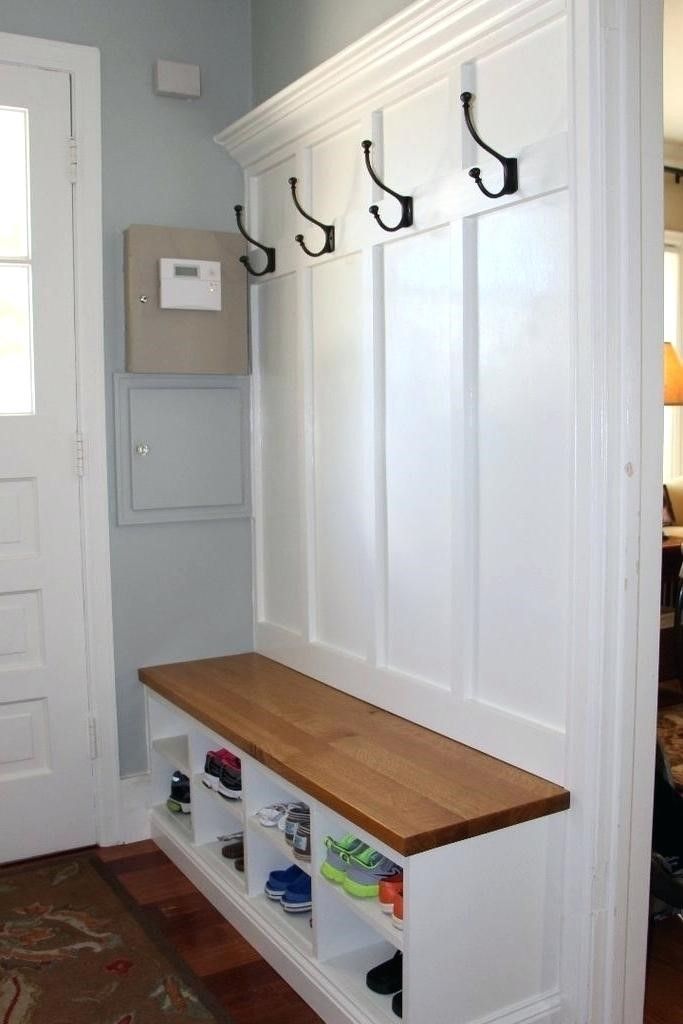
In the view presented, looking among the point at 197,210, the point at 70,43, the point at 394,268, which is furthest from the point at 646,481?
the point at 70,43

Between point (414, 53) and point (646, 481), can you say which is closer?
point (646, 481)

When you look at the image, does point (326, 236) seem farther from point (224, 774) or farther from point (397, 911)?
point (397, 911)

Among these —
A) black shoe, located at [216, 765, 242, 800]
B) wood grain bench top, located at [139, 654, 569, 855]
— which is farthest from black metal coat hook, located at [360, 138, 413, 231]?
black shoe, located at [216, 765, 242, 800]

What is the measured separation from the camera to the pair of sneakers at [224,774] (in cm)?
259

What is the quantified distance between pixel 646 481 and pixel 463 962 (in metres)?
0.96

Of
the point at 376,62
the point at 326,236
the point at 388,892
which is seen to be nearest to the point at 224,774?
the point at 388,892

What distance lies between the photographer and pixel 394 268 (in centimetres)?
240

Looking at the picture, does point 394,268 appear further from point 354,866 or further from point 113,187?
point 354,866

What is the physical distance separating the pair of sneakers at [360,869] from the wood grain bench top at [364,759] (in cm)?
13

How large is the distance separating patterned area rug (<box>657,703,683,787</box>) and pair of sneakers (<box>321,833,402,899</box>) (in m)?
1.60

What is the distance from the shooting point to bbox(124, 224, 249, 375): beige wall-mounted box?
2.88 meters

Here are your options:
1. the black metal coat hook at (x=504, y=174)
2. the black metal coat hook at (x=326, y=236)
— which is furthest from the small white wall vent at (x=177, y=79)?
the black metal coat hook at (x=504, y=174)

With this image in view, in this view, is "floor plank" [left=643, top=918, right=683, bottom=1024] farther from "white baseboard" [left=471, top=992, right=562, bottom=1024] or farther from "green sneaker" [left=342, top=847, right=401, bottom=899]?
"green sneaker" [left=342, top=847, right=401, bottom=899]

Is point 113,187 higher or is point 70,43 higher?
point 70,43
